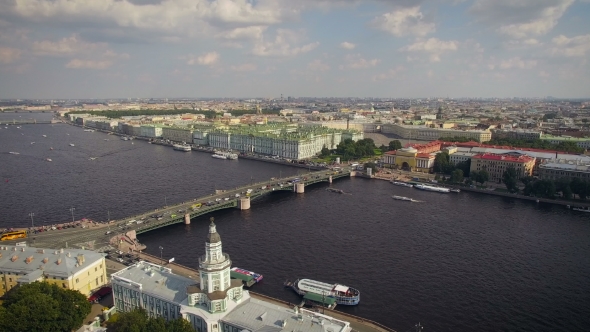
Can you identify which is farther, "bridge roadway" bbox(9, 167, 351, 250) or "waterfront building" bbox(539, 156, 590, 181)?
"waterfront building" bbox(539, 156, 590, 181)

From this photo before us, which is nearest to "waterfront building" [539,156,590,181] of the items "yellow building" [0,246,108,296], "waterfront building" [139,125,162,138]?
Result: "yellow building" [0,246,108,296]

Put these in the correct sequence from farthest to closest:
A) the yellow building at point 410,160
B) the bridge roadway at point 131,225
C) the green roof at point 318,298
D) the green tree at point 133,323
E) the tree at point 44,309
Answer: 1. the yellow building at point 410,160
2. the bridge roadway at point 131,225
3. the green roof at point 318,298
4. the tree at point 44,309
5. the green tree at point 133,323

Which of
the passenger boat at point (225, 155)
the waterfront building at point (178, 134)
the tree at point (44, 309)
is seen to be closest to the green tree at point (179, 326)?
A: the tree at point (44, 309)

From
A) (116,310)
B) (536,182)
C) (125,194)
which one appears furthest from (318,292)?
(536,182)

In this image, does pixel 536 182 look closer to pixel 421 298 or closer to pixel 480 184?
pixel 480 184

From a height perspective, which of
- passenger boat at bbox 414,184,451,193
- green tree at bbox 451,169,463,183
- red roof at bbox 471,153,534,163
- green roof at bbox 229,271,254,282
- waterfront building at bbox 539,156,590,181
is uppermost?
red roof at bbox 471,153,534,163

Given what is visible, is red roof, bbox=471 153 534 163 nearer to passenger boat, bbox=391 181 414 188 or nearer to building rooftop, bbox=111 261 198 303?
passenger boat, bbox=391 181 414 188

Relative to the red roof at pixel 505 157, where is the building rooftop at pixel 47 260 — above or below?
below

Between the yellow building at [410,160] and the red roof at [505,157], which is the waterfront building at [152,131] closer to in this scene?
the yellow building at [410,160]
